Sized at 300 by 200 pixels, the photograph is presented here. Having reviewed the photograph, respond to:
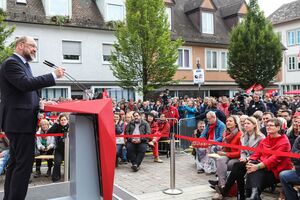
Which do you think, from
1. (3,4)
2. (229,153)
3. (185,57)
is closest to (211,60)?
(185,57)

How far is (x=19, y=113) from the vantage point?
365cm

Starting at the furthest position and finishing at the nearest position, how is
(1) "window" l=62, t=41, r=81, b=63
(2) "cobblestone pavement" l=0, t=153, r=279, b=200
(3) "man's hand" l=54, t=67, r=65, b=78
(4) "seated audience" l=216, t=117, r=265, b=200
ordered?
(1) "window" l=62, t=41, r=81, b=63
(2) "cobblestone pavement" l=0, t=153, r=279, b=200
(4) "seated audience" l=216, t=117, r=265, b=200
(3) "man's hand" l=54, t=67, r=65, b=78

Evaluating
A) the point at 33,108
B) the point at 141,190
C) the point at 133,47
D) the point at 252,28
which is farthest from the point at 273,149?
the point at 252,28

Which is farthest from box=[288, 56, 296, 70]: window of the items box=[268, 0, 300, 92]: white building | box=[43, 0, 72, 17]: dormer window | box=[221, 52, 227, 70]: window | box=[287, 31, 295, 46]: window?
box=[43, 0, 72, 17]: dormer window

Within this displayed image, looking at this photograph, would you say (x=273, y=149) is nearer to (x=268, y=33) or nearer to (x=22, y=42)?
(x=22, y=42)

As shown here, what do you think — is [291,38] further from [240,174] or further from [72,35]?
[240,174]

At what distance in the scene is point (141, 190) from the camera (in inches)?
256

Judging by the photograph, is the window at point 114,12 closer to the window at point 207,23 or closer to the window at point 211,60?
the window at point 207,23

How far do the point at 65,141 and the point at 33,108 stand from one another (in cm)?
350

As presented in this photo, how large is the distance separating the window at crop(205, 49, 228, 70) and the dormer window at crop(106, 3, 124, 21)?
7414 millimetres

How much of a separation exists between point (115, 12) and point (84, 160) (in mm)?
19344

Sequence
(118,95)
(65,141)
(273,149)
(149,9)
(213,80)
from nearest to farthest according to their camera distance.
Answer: (273,149) < (65,141) < (149,9) < (118,95) < (213,80)

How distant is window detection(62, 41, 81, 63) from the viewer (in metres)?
20.1

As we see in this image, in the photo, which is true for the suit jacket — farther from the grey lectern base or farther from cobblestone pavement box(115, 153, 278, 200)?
cobblestone pavement box(115, 153, 278, 200)
